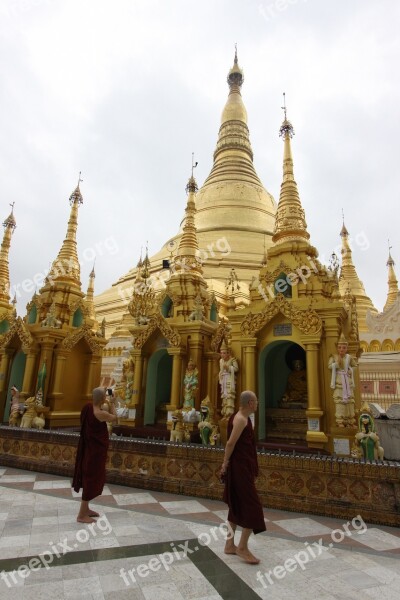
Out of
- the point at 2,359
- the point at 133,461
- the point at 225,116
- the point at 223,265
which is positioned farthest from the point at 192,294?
the point at 225,116

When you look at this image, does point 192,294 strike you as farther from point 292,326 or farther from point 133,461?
point 133,461

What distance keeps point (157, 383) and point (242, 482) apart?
8188mm

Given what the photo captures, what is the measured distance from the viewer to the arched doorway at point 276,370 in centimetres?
931

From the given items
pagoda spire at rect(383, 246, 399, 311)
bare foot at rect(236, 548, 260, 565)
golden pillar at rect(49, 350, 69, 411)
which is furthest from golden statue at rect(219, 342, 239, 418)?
pagoda spire at rect(383, 246, 399, 311)

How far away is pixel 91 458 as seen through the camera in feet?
15.9

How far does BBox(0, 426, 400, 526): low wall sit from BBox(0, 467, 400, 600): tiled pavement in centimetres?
23

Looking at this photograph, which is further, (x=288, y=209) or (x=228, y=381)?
(x=288, y=209)

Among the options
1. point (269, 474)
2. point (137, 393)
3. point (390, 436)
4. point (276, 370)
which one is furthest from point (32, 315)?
point (390, 436)

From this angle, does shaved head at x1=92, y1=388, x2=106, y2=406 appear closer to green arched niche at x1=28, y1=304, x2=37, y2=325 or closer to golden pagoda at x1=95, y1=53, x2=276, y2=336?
green arched niche at x1=28, y1=304, x2=37, y2=325

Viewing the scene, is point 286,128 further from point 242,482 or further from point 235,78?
point 235,78

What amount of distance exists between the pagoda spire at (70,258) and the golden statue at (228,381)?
8.68 metres

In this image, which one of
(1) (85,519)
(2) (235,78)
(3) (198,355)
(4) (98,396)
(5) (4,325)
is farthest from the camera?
(2) (235,78)

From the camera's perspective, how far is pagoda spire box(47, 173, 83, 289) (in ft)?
49.3

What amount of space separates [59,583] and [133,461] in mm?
4032
